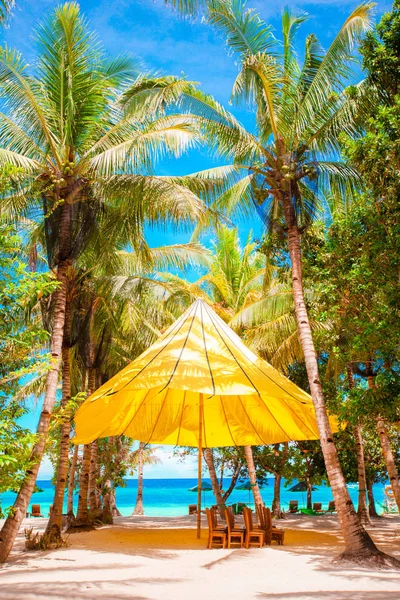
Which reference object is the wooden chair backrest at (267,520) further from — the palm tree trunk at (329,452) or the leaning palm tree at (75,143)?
the leaning palm tree at (75,143)

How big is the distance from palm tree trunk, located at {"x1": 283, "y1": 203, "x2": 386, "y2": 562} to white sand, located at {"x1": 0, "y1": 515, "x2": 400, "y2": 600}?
0.48 metres

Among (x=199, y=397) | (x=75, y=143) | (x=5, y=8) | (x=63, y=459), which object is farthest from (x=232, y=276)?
(x=5, y=8)

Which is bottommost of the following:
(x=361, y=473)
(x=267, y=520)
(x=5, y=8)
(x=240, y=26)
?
(x=267, y=520)

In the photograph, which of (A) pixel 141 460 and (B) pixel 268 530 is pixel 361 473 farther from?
(A) pixel 141 460

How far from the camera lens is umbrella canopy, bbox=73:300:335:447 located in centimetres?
851

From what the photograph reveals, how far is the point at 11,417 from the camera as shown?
708cm

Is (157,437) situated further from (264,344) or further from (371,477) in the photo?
(371,477)

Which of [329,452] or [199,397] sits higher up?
[199,397]

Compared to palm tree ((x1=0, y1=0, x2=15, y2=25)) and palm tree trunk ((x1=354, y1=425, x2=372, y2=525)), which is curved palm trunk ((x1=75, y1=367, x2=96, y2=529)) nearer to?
palm tree trunk ((x1=354, y1=425, x2=372, y2=525))

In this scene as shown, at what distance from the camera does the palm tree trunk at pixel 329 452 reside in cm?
797

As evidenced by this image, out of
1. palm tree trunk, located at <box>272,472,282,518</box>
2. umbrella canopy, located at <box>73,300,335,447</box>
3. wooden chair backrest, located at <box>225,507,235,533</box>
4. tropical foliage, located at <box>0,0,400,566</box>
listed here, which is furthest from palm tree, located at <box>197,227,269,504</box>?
wooden chair backrest, located at <box>225,507,235,533</box>

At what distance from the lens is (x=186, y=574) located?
7266mm

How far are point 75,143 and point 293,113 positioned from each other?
436 centimetres

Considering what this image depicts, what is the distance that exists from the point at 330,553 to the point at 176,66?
9.51 m
